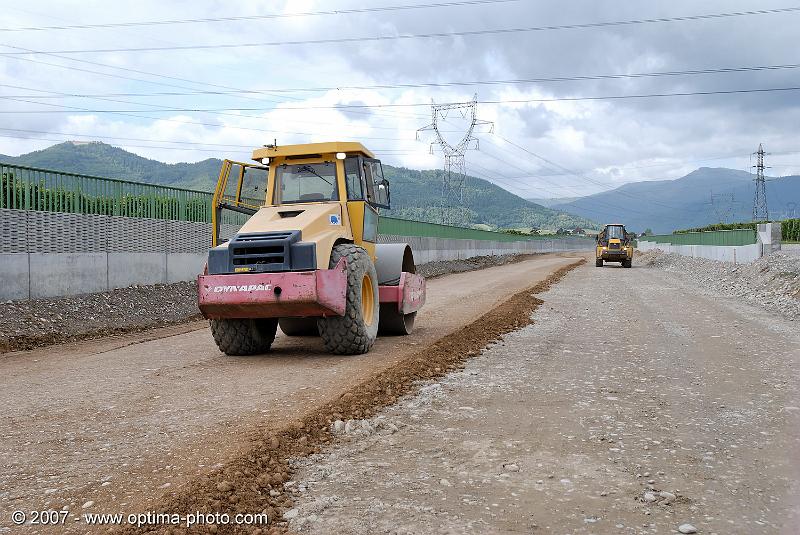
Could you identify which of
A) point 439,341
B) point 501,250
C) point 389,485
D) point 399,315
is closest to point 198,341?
point 399,315

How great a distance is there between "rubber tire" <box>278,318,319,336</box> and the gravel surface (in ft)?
12.3

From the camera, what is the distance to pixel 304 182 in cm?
1080

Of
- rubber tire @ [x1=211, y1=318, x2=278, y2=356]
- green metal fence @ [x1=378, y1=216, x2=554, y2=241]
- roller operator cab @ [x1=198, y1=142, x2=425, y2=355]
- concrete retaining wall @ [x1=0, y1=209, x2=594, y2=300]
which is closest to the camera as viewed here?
roller operator cab @ [x1=198, y1=142, x2=425, y2=355]

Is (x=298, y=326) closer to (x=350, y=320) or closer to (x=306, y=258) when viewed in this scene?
(x=350, y=320)

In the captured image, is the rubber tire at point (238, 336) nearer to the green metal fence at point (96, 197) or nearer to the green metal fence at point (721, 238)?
the green metal fence at point (96, 197)

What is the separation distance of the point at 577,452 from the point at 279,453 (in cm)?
225

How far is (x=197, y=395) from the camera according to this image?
7.13m

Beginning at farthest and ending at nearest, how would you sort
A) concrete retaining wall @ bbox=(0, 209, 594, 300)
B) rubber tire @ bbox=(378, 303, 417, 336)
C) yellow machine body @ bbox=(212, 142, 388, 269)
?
concrete retaining wall @ bbox=(0, 209, 594, 300), rubber tire @ bbox=(378, 303, 417, 336), yellow machine body @ bbox=(212, 142, 388, 269)

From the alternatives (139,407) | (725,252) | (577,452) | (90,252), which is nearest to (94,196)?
(90,252)

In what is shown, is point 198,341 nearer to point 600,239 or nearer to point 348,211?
point 348,211

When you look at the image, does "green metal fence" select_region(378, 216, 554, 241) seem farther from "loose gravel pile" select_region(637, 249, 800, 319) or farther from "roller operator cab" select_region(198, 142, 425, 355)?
"roller operator cab" select_region(198, 142, 425, 355)

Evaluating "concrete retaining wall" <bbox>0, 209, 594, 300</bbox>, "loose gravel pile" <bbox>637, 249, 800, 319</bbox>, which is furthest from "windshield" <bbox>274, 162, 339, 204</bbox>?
"loose gravel pile" <bbox>637, 249, 800, 319</bbox>

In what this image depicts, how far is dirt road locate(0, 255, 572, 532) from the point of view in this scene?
452 cm

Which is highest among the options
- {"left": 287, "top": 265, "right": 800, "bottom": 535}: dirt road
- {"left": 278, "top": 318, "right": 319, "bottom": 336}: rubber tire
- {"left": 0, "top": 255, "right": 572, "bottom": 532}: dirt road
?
{"left": 278, "top": 318, "right": 319, "bottom": 336}: rubber tire
